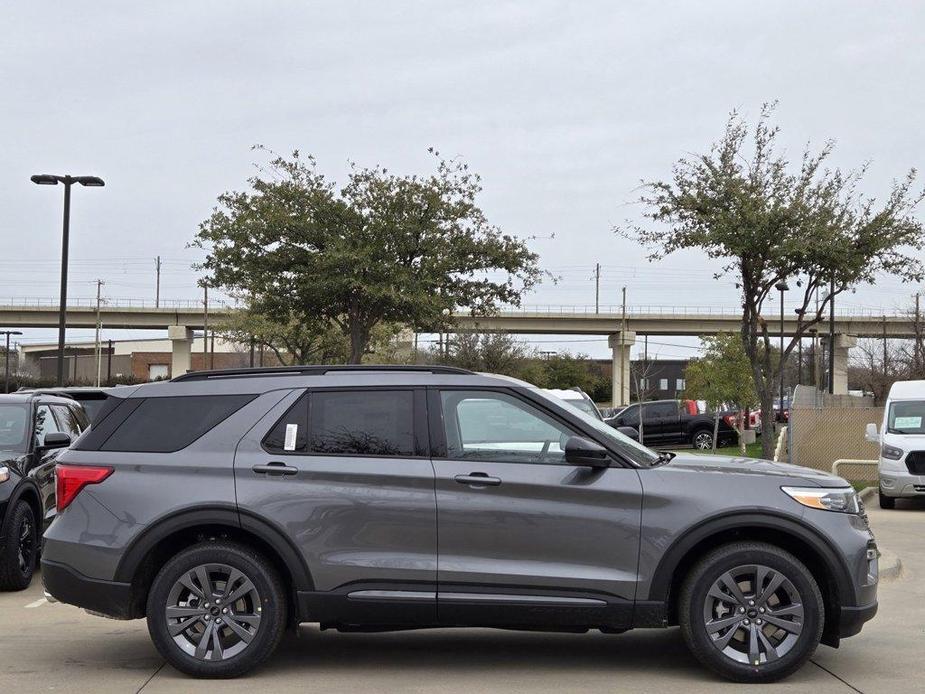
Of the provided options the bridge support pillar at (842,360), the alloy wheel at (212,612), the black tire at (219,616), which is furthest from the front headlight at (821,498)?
the bridge support pillar at (842,360)

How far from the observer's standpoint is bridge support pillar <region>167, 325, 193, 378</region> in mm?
83250

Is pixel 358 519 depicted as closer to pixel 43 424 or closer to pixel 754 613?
pixel 754 613

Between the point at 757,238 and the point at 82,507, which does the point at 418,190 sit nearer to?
the point at 757,238

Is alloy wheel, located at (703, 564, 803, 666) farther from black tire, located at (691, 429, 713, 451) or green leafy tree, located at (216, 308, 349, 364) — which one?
green leafy tree, located at (216, 308, 349, 364)

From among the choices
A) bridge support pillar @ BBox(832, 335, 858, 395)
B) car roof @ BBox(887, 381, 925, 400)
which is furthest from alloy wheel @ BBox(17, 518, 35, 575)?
bridge support pillar @ BBox(832, 335, 858, 395)

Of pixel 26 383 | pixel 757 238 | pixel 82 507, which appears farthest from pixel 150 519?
pixel 26 383

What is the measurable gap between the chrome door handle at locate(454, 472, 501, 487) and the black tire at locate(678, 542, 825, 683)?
4.03 ft

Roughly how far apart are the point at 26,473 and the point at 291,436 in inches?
188

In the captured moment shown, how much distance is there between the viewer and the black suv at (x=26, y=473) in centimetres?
1009

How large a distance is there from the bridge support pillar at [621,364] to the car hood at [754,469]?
77031 mm

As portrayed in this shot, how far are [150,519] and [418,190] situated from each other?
23.1 metres

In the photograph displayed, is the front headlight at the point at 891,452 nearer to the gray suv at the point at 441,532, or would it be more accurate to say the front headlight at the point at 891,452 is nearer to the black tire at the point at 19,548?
the gray suv at the point at 441,532

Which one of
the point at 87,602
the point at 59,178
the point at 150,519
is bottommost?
the point at 87,602

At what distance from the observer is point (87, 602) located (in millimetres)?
6719
